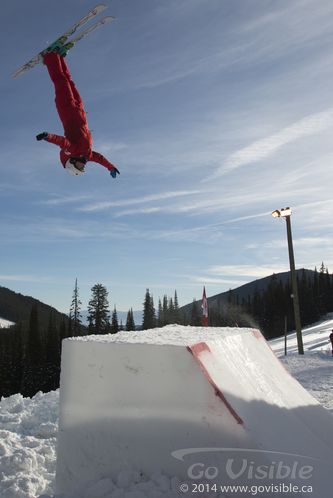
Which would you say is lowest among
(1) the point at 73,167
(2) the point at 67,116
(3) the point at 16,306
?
(1) the point at 73,167

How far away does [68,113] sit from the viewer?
4.65 metres

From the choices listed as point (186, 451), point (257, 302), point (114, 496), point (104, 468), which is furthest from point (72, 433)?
point (257, 302)

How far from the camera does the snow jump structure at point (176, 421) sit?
2.88 meters

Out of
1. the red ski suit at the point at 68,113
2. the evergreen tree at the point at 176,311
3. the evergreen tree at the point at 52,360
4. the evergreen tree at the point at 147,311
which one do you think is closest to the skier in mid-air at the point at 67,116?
the red ski suit at the point at 68,113

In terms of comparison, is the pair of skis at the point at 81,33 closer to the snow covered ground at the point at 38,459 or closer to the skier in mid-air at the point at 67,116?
the skier in mid-air at the point at 67,116

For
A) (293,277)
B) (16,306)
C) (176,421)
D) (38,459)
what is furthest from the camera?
(16,306)

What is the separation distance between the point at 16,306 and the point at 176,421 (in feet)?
620

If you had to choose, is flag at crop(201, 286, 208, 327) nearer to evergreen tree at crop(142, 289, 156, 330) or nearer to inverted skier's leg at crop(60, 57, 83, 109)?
inverted skier's leg at crop(60, 57, 83, 109)

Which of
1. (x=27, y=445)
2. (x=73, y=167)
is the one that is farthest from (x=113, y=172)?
(x=27, y=445)

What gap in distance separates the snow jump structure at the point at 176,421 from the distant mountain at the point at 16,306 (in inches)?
6667

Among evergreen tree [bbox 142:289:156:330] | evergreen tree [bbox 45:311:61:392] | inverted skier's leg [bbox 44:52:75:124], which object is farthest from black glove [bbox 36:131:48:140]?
evergreen tree [bbox 142:289:156:330]

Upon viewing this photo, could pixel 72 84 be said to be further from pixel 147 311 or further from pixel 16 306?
pixel 16 306

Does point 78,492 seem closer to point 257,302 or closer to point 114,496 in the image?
point 114,496

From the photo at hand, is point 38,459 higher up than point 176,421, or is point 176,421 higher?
point 176,421
